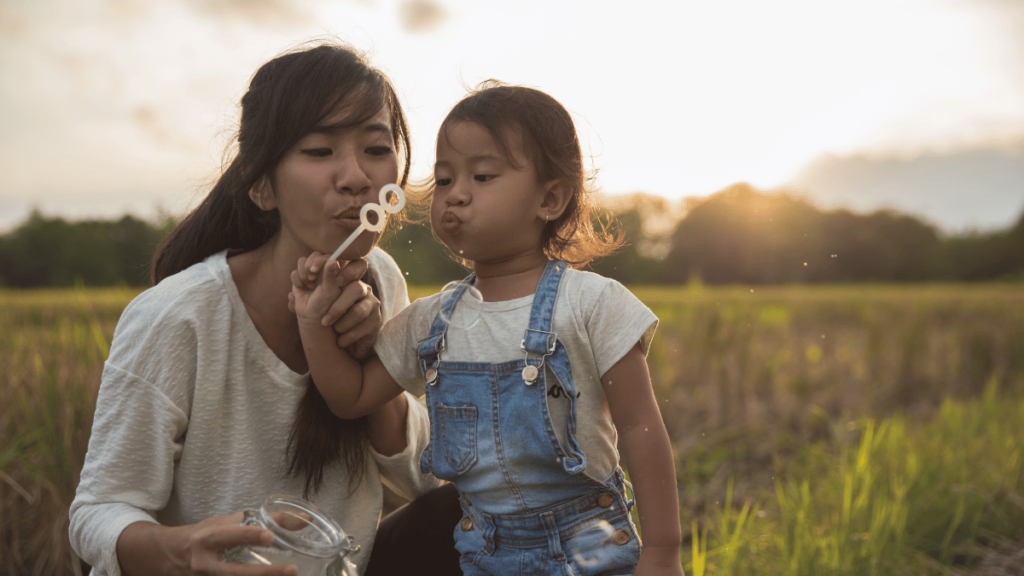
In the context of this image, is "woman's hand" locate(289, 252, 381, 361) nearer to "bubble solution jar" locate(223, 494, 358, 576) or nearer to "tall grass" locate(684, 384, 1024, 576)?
"bubble solution jar" locate(223, 494, 358, 576)

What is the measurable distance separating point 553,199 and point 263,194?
0.69 m

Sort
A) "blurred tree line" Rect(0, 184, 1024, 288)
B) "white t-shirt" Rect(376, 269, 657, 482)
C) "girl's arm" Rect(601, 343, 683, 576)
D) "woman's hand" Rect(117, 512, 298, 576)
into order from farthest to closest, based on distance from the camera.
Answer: "blurred tree line" Rect(0, 184, 1024, 288)
"white t-shirt" Rect(376, 269, 657, 482)
"girl's arm" Rect(601, 343, 683, 576)
"woman's hand" Rect(117, 512, 298, 576)

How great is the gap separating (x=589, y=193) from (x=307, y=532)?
980 millimetres

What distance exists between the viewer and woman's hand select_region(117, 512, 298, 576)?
1116 mm

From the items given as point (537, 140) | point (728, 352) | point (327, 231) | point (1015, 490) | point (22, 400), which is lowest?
point (1015, 490)

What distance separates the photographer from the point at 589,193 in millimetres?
1628

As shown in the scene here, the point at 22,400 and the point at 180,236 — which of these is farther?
the point at 22,400

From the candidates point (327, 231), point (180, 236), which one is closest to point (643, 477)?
point (327, 231)

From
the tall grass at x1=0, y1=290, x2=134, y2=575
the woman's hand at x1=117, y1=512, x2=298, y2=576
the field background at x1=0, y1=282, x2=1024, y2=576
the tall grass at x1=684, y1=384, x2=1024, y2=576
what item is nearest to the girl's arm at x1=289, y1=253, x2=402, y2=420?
the woman's hand at x1=117, y1=512, x2=298, y2=576

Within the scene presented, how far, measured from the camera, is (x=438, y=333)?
1.48 metres

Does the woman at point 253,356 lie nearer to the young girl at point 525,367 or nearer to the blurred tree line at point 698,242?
the young girl at point 525,367

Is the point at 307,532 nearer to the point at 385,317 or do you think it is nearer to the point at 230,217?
the point at 385,317

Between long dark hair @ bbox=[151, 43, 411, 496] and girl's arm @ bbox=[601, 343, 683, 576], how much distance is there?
748 mm

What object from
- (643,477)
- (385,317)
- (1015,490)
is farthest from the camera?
(1015,490)
